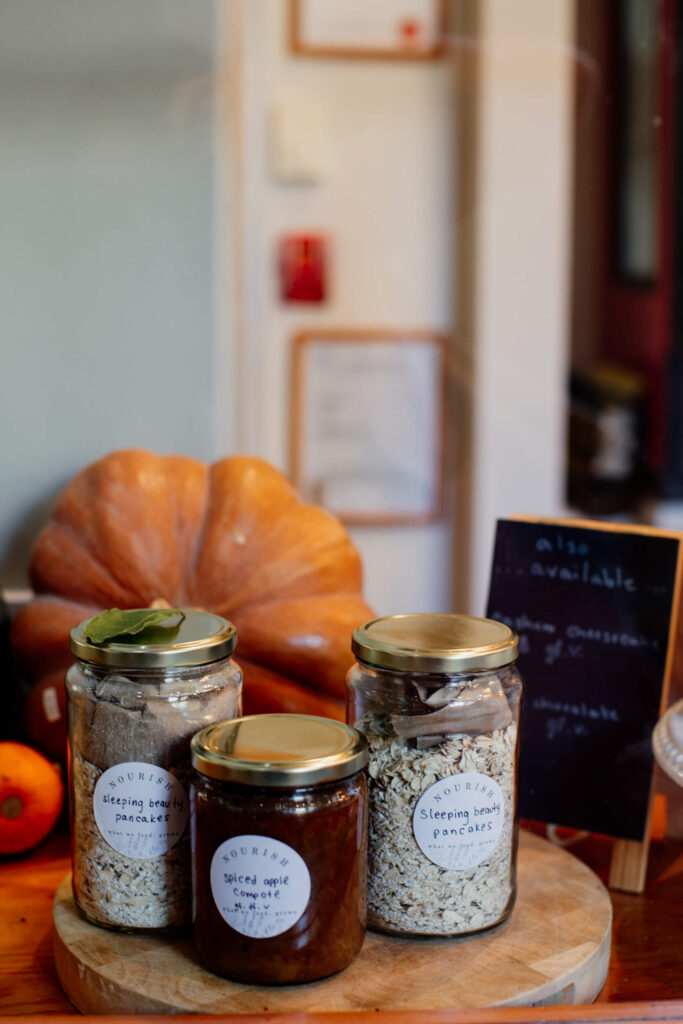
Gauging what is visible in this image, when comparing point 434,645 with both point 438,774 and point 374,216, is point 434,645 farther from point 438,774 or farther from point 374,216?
point 374,216

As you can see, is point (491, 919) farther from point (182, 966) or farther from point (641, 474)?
point (641, 474)

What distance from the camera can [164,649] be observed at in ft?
2.16

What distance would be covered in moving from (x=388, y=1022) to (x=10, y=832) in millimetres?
371

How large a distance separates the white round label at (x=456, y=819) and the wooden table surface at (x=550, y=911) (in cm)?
9

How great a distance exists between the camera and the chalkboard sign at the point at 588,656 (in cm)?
82

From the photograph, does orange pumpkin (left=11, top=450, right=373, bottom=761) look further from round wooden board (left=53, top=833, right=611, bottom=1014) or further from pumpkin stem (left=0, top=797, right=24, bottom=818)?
round wooden board (left=53, top=833, right=611, bottom=1014)

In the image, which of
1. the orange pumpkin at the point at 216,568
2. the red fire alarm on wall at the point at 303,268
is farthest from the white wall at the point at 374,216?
the orange pumpkin at the point at 216,568

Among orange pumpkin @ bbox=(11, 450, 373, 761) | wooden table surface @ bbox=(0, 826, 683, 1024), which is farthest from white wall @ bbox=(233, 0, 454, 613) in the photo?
wooden table surface @ bbox=(0, 826, 683, 1024)

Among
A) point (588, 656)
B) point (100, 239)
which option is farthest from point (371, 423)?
point (588, 656)

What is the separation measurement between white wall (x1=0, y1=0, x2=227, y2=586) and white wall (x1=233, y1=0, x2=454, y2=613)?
1.23 meters

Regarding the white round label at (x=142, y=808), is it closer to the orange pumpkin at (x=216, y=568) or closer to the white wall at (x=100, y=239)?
the orange pumpkin at (x=216, y=568)

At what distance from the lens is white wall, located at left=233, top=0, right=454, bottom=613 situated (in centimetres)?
238

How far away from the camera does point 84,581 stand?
3.16 ft

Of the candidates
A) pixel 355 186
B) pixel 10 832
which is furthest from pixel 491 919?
pixel 355 186
